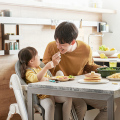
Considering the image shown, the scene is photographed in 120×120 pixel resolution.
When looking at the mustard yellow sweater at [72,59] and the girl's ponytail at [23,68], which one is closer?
the girl's ponytail at [23,68]

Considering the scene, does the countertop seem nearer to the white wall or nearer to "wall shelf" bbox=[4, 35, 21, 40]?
"wall shelf" bbox=[4, 35, 21, 40]

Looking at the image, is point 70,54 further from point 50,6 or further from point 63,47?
point 50,6

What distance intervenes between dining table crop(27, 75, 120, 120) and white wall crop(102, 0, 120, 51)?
2.90 meters

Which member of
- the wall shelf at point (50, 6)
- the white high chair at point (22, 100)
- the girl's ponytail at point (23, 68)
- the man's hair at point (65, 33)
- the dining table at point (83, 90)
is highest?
the wall shelf at point (50, 6)

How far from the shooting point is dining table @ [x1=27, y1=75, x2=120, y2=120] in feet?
6.56

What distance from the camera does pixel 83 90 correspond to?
2078mm

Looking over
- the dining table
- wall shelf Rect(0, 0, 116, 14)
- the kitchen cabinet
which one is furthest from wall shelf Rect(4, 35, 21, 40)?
the dining table

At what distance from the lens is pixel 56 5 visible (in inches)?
164

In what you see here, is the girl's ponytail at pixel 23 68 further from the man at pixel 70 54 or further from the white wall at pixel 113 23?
the white wall at pixel 113 23

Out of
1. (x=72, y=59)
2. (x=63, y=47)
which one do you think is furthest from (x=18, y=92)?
(x=72, y=59)

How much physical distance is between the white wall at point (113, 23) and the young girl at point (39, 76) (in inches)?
103

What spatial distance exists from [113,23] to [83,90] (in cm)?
333

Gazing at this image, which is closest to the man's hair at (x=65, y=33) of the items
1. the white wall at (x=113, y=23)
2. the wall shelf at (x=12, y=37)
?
the wall shelf at (x=12, y=37)

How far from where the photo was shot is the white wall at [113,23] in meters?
5.16
